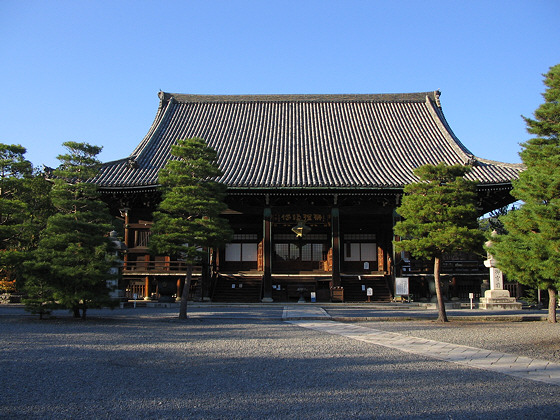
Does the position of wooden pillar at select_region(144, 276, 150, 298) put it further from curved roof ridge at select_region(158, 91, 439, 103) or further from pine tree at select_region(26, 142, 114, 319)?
curved roof ridge at select_region(158, 91, 439, 103)

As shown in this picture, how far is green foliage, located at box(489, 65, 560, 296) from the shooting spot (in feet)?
33.9

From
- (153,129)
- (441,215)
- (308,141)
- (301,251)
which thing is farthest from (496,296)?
(153,129)

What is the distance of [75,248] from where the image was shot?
43.0 feet

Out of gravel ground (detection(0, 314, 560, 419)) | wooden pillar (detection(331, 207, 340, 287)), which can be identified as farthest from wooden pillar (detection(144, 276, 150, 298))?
gravel ground (detection(0, 314, 560, 419))

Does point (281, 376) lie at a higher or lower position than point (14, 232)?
lower

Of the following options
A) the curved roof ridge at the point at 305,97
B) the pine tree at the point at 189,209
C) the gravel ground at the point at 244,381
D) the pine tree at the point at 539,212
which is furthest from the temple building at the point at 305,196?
the gravel ground at the point at 244,381

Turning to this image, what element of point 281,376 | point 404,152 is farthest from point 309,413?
point 404,152

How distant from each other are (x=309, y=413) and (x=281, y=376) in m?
1.65

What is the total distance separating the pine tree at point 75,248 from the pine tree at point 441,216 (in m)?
8.77

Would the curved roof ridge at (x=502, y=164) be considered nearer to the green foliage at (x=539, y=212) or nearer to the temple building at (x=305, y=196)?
the temple building at (x=305, y=196)

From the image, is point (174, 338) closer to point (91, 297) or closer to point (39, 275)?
point (91, 297)

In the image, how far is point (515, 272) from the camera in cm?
1148

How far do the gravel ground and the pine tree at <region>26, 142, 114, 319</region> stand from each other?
2.59 meters

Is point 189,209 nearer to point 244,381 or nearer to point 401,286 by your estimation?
point 244,381
